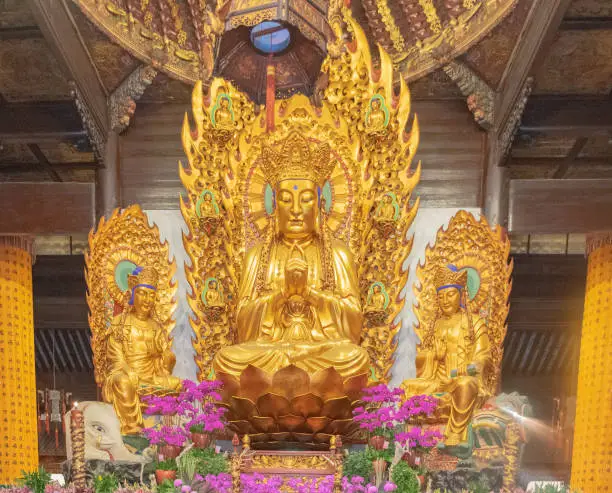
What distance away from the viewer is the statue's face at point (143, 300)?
6270 millimetres

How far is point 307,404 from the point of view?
546 cm

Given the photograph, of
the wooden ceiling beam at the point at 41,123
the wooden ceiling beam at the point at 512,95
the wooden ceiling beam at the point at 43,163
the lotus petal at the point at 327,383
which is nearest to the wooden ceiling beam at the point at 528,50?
the wooden ceiling beam at the point at 512,95

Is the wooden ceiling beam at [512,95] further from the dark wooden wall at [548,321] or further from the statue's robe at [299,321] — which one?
the statue's robe at [299,321]

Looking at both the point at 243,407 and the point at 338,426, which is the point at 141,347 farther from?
the point at 338,426

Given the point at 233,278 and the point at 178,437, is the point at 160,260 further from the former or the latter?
the point at 178,437

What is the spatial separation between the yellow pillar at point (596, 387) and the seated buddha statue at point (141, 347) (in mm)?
3224

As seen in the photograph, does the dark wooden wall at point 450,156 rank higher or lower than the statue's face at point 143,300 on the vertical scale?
higher

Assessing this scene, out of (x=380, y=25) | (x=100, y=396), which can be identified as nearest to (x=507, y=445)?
(x=100, y=396)

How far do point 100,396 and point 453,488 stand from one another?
327 cm

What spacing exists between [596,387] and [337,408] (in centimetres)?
216

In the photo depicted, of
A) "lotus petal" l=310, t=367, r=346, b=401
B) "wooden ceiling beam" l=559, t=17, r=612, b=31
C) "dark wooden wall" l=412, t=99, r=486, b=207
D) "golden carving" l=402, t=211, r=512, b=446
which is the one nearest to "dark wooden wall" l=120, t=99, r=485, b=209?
"dark wooden wall" l=412, t=99, r=486, b=207

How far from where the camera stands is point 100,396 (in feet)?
22.5

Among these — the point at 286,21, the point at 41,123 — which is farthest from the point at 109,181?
the point at 286,21

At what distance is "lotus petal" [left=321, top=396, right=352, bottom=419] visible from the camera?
5.48m
